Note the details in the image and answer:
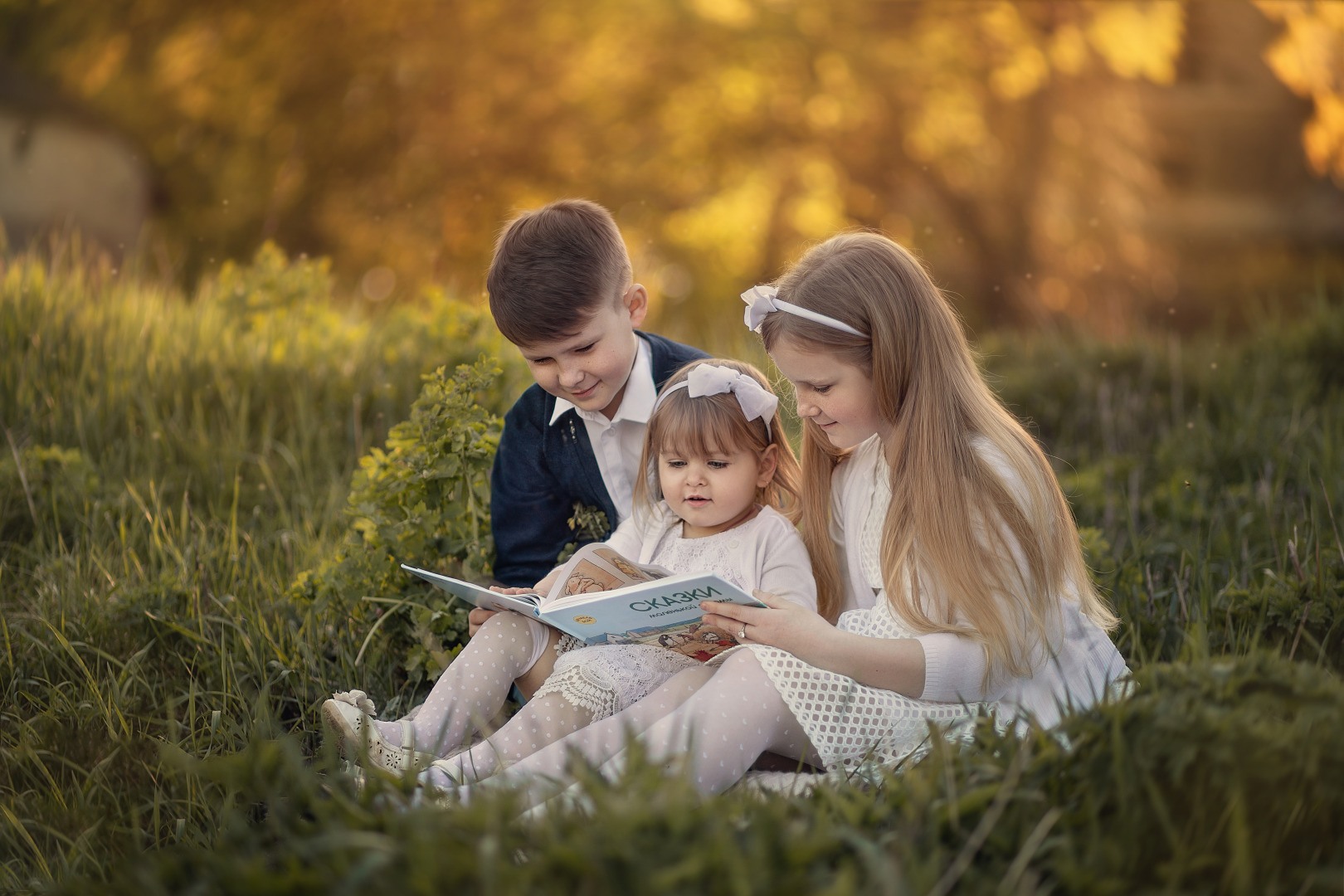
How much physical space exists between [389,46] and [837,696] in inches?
371

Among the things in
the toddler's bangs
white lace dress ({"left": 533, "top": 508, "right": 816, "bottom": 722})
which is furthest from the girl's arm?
the toddler's bangs

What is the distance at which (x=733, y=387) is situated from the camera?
2729 millimetres

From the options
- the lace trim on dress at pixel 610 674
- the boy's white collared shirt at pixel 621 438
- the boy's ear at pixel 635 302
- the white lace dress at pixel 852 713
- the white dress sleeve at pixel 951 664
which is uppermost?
the boy's ear at pixel 635 302

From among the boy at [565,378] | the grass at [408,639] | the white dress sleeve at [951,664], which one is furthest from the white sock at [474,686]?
the white dress sleeve at [951,664]

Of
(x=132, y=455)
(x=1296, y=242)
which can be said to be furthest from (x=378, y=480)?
(x=1296, y=242)

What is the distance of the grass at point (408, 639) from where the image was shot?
4.84 ft

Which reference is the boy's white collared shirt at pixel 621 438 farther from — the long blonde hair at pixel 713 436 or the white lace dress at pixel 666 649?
the white lace dress at pixel 666 649

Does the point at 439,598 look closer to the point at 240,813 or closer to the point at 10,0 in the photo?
the point at 240,813

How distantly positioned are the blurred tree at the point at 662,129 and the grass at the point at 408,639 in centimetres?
458

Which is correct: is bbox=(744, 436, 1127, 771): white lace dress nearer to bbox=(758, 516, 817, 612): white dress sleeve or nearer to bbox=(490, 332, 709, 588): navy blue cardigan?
bbox=(758, 516, 817, 612): white dress sleeve

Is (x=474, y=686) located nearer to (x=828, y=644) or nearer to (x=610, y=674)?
(x=610, y=674)

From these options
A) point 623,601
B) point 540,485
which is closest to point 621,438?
point 540,485

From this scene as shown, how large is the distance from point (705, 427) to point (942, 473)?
0.62 m

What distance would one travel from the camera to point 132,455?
414 centimetres
